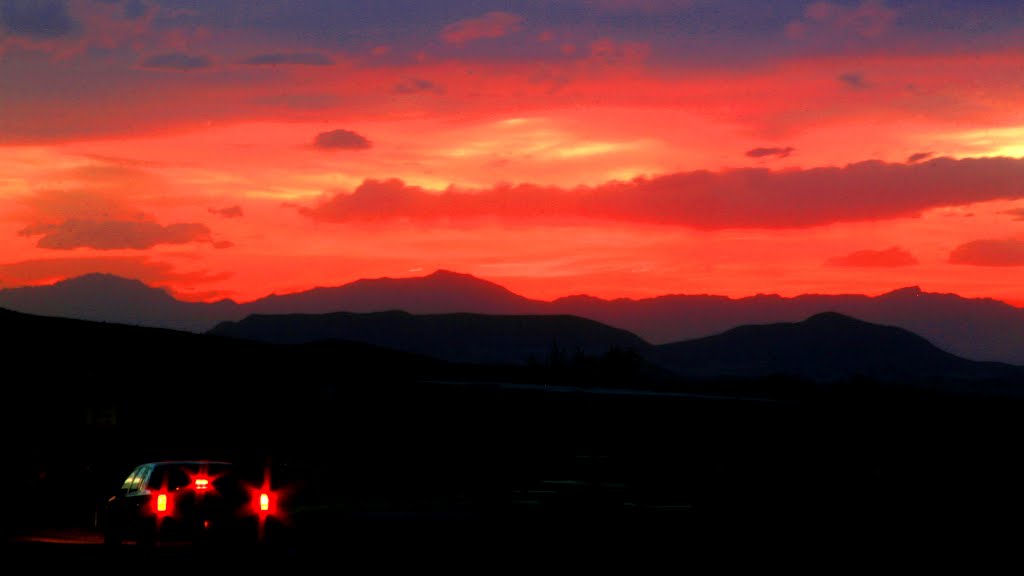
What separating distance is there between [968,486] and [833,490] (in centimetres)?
571

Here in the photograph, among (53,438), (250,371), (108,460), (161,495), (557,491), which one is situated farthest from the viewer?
(250,371)

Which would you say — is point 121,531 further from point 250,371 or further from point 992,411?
point 992,411

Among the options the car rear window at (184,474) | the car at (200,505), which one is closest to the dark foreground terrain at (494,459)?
the car at (200,505)

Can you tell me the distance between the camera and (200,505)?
25.1m

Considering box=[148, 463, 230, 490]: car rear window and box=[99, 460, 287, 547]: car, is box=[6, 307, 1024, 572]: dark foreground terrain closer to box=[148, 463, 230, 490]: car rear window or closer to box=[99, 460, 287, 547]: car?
box=[99, 460, 287, 547]: car

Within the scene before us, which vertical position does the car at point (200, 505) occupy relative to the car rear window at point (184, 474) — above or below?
below

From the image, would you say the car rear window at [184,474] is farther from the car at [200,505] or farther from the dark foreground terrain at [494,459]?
the dark foreground terrain at [494,459]

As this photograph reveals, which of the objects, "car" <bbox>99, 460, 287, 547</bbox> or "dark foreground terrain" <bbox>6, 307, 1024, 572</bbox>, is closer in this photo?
"car" <bbox>99, 460, 287, 547</bbox>

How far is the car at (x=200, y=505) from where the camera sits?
2509 cm

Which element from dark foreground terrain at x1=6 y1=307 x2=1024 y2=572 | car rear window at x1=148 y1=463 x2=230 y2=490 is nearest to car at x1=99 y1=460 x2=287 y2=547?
car rear window at x1=148 y1=463 x2=230 y2=490

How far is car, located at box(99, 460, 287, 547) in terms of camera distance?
2509cm

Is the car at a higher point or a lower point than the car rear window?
lower

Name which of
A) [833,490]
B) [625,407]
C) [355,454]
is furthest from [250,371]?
[833,490]

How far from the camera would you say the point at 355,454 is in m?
45.1
